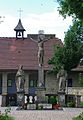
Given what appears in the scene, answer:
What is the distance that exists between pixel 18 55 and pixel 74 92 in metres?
12.3

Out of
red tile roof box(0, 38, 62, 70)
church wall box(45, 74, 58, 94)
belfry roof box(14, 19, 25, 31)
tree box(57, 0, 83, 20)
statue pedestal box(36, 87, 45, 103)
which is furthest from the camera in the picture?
belfry roof box(14, 19, 25, 31)

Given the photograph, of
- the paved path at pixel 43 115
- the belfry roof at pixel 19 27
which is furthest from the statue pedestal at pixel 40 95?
→ the belfry roof at pixel 19 27

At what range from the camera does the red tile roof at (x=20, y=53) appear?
212 feet

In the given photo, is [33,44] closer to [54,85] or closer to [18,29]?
[18,29]

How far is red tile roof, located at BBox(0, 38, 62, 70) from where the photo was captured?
64.7m

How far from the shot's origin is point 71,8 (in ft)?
64.4

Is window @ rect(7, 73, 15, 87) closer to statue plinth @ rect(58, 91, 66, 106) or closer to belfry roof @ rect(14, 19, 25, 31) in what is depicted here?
belfry roof @ rect(14, 19, 25, 31)

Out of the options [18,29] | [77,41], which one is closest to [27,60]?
[18,29]

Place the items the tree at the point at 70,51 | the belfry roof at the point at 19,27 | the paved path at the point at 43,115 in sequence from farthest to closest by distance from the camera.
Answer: the belfry roof at the point at 19,27, the tree at the point at 70,51, the paved path at the point at 43,115

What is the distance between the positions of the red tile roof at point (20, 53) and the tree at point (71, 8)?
42736 mm

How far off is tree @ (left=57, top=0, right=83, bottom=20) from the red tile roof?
42.7 meters

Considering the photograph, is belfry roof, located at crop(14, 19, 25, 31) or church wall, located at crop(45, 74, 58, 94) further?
belfry roof, located at crop(14, 19, 25, 31)

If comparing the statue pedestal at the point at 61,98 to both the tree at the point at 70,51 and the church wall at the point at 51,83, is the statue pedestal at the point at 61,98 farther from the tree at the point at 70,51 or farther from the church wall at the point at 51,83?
the church wall at the point at 51,83

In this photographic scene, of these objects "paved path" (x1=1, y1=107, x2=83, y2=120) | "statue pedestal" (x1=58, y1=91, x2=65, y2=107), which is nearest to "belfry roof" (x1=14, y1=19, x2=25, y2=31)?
"statue pedestal" (x1=58, y1=91, x2=65, y2=107)
